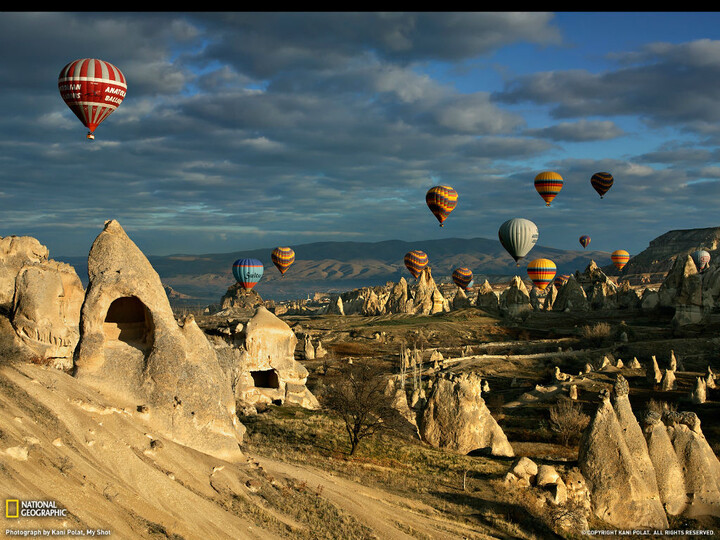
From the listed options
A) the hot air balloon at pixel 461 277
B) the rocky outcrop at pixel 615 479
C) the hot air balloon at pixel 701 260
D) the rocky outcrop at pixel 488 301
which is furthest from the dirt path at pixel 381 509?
the hot air balloon at pixel 461 277

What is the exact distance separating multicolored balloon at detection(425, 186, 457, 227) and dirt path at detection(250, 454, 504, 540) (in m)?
67.7

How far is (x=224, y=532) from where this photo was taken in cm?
1078

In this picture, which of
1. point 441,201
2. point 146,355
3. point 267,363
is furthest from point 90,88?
point 441,201

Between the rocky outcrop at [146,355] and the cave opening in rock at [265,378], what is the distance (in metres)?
18.0

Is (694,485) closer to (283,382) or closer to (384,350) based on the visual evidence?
(283,382)

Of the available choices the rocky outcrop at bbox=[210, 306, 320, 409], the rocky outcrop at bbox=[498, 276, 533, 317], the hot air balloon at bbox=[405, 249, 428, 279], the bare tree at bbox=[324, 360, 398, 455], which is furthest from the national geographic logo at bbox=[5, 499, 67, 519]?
the hot air balloon at bbox=[405, 249, 428, 279]

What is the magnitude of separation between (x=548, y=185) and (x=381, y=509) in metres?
76.8

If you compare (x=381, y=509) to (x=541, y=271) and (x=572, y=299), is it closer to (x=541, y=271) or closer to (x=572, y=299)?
(x=541, y=271)

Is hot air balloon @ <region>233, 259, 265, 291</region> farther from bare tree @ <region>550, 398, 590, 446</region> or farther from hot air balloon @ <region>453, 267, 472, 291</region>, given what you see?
bare tree @ <region>550, 398, 590, 446</region>

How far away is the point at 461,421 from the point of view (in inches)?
1007

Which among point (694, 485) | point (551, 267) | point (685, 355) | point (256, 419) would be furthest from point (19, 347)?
point (551, 267)

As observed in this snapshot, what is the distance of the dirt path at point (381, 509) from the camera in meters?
14.2

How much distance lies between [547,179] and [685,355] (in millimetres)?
33106

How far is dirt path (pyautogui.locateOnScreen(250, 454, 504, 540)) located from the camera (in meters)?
14.2
